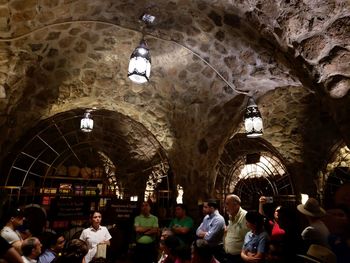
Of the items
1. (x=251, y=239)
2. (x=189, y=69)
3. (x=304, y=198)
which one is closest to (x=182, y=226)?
(x=251, y=239)

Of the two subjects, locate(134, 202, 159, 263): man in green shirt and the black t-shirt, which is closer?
the black t-shirt

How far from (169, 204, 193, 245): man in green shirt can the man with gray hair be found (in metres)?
0.87

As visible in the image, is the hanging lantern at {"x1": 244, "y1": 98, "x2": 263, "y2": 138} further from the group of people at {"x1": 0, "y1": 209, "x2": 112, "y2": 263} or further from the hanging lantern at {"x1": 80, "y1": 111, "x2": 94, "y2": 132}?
→ the hanging lantern at {"x1": 80, "y1": 111, "x2": 94, "y2": 132}

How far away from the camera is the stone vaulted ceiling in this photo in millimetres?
2670

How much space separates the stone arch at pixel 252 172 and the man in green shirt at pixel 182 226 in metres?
2.15

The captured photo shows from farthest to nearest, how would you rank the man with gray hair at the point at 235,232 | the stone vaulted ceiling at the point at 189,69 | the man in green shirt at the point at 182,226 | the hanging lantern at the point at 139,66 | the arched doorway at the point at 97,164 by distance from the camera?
the arched doorway at the point at 97,164, the man in green shirt at the point at 182,226, the man with gray hair at the point at 235,232, the hanging lantern at the point at 139,66, the stone vaulted ceiling at the point at 189,69

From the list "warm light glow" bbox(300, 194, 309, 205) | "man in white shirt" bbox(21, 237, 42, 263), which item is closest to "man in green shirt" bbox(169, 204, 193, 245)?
"man in white shirt" bbox(21, 237, 42, 263)

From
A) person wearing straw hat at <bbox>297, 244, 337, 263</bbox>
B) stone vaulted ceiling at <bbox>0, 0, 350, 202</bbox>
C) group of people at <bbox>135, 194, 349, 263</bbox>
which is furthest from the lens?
stone vaulted ceiling at <bbox>0, 0, 350, 202</bbox>

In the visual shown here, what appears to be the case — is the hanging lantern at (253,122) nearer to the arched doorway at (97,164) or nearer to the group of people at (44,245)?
the arched doorway at (97,164)

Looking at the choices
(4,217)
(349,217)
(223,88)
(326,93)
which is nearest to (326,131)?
(223,88)

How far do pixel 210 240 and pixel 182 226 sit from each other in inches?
33.3

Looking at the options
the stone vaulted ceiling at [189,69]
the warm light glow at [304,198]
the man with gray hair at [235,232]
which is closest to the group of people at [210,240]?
the man with gray hair at [235,232]

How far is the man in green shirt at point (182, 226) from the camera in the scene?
4.28 metres

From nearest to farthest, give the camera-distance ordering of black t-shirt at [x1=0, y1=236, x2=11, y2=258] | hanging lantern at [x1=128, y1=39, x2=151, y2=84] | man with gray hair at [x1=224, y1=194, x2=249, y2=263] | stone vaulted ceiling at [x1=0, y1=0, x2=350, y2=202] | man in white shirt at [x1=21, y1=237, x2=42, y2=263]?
black t-shirt at [x1=0, y1=236, x2=11, y2=258] → man in white shirt at [x1=21, y1=237, x2=42, y2=263] → stone vaulted ceiling at [x1=0, y1=0, x2=350, y2=202] → hanging lantern at [x1=128, y1=39, x2=151, y2=84] → man with gray hair at [x1=224, y1=194, x2=249, y2=263]
